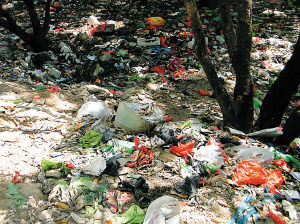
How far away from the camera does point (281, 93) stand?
2453mm

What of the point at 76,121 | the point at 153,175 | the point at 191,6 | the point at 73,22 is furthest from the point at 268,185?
the point at 73,22

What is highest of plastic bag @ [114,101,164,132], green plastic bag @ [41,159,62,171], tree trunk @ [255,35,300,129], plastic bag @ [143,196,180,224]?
tree trunk @ [255,35,300,129]

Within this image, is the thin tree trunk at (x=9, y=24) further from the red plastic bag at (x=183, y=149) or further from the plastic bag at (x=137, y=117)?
the red plastic bag at (x=183, y=149)

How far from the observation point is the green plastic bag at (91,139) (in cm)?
246

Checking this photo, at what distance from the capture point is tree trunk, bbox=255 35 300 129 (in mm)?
2275

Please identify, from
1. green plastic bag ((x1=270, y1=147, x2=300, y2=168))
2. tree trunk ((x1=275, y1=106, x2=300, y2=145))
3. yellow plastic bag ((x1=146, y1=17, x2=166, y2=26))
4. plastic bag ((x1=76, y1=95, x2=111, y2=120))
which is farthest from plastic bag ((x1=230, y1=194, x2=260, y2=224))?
yellow plastic bag ((x1=146, y1=17, x2=166, y2=26))

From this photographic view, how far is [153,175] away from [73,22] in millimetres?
5089

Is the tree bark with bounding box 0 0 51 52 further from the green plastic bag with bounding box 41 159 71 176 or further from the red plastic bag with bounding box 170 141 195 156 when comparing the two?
the red plastic bag with bounding box 170 141 195 156

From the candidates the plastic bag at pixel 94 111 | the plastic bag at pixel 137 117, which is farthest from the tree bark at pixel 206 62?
the plastic bag at pixel 94 111

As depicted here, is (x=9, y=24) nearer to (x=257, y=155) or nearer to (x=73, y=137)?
(x=73, y=137)

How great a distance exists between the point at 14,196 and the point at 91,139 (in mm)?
869

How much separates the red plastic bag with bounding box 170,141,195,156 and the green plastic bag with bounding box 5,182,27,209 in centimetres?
130

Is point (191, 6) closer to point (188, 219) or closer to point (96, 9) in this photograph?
point (188, 219)

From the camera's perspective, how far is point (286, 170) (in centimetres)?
223
